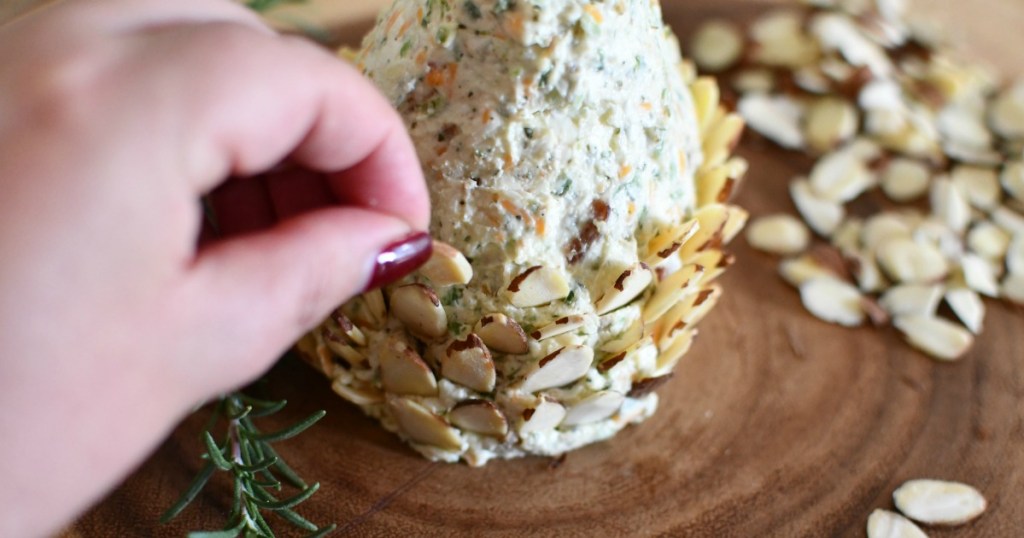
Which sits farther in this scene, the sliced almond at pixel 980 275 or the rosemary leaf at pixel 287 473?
the sliced almond at pixel 980 275

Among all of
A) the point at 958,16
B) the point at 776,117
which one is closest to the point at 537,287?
the point at 776,117

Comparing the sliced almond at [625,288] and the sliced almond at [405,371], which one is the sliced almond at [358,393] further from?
the sliced almond at [625,288]

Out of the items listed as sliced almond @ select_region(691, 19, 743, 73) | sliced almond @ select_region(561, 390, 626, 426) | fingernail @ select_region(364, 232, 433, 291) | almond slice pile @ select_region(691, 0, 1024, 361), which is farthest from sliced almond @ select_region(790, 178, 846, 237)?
fingernail @ select_region(364, 232, 433, 291)

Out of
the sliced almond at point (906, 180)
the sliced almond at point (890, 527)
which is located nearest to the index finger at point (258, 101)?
the sliced almond at point (890, 527)

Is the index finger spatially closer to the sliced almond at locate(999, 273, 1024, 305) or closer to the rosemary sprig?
the rosemary sprig

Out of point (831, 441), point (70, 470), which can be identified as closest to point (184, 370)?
point (70, 470)

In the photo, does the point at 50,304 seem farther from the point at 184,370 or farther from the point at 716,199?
the point at 716,199
